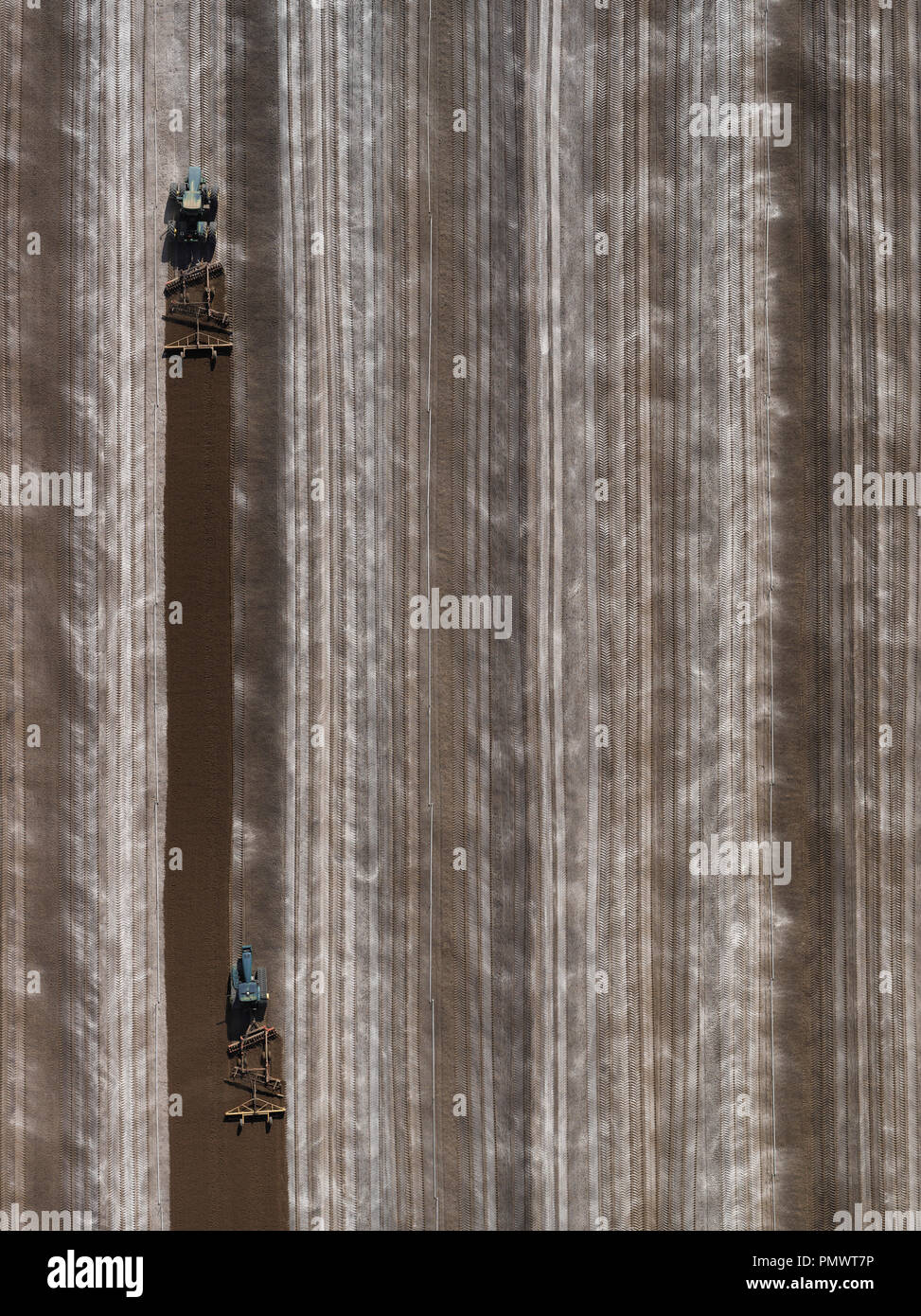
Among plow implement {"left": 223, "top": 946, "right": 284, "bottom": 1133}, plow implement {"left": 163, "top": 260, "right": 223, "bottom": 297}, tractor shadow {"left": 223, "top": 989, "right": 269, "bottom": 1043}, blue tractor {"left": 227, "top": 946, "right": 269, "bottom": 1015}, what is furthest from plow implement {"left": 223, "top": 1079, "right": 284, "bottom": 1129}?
plow implement {"left": 163, "top": 260, "right": 223, "bottom": 297}

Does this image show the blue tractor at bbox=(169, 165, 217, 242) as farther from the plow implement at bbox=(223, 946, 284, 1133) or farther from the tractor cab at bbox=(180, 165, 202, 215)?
the plow implement at bbox=(223, 946, 284, 1133)

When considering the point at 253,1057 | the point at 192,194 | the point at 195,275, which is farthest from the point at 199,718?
the point at 192,194

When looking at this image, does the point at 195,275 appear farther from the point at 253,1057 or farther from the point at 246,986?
the point at 253,1057

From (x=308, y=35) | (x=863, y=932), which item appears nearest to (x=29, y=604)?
(x=308, y=35)

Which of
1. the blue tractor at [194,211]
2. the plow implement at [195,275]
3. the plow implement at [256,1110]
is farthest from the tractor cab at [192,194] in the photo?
the plow implement at [256,1110]

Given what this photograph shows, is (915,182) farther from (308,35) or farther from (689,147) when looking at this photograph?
(308,35)

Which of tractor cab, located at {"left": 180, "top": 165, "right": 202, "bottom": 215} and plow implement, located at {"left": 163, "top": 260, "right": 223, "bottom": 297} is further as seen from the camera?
plow implement, located at {"left": 163, "top": 260, "right": 223, "bottom": 297}

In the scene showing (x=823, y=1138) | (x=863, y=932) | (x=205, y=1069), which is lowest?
(x=823, y=1138)
